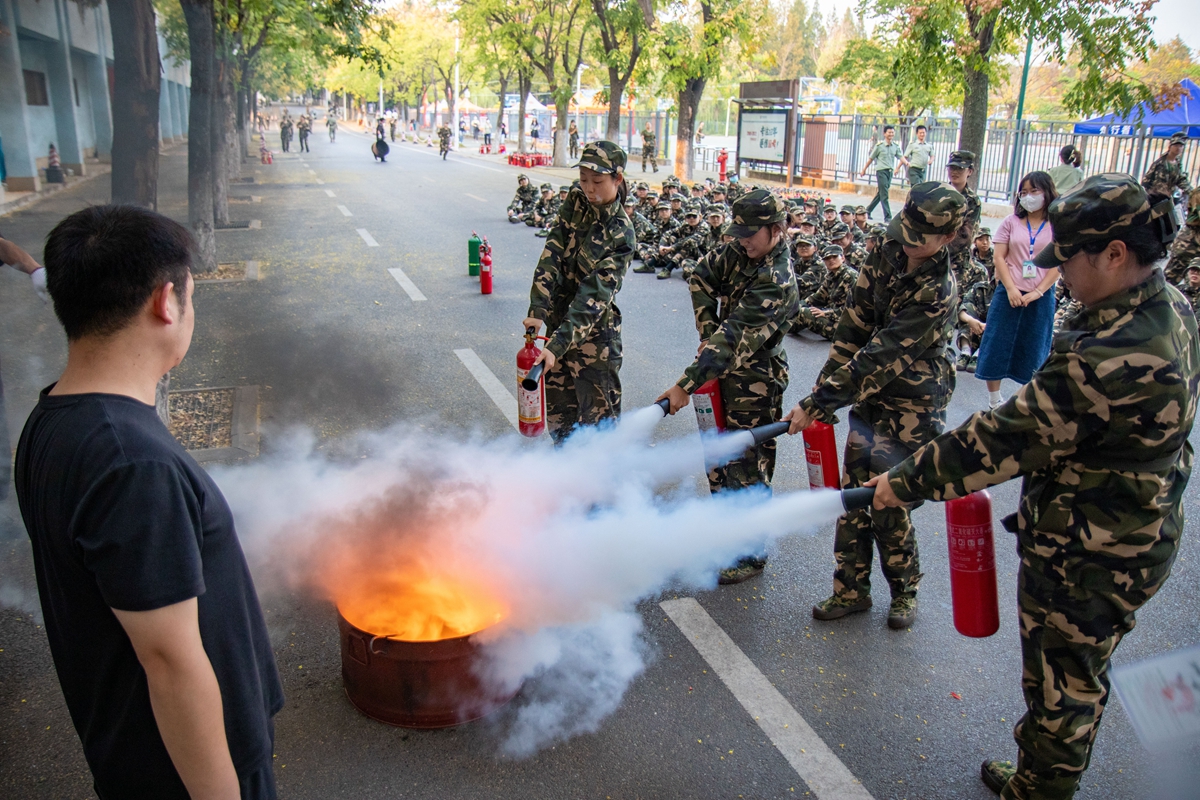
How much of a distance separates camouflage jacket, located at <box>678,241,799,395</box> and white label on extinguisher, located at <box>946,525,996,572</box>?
4.58 ft

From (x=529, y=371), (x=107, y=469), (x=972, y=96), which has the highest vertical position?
(x=972, y=96)

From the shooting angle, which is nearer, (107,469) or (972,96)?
(107,469)

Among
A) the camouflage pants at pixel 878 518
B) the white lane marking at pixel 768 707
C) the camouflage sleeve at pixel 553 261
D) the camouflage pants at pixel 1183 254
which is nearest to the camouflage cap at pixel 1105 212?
the camouflage pants at pixel 878 518

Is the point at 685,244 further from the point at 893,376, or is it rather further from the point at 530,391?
the point at 893,376

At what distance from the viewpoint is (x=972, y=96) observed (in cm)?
1083

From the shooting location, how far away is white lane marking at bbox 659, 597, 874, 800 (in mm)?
3010

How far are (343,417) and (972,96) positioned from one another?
907cm

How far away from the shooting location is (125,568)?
1.36 meters

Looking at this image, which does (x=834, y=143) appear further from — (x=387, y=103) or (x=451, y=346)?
(x=387, y=103)

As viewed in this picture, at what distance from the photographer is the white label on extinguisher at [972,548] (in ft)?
9.84

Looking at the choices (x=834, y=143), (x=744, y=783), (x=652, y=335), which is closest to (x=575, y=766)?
(x=744, y=783)

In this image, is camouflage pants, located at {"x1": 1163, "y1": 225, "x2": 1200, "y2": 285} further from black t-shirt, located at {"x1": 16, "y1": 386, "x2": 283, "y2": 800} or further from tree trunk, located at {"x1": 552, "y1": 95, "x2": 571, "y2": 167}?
tree trunk, located at {"x1": 552, "y1": 95, "x2": 571, "y2": 167}

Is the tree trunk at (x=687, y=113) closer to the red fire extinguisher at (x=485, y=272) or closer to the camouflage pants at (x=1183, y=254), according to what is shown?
the red fire extinguisher at (x=485, y=272)

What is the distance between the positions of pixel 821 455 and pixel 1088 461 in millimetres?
1573
